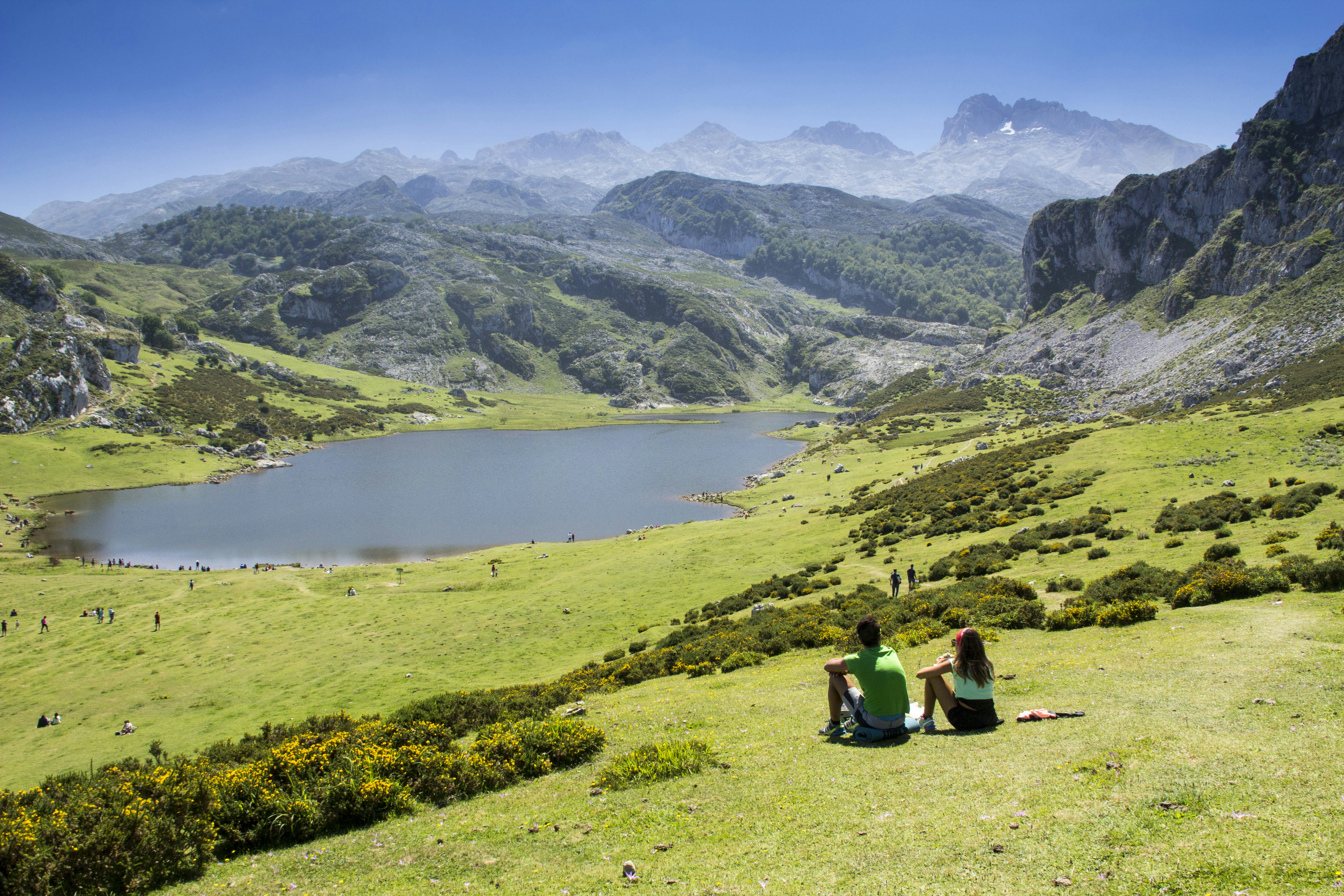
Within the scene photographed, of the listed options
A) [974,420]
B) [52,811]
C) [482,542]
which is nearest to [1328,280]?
[974,420]

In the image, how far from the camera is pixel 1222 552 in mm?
26406

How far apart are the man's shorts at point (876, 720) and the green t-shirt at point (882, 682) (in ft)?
0.28

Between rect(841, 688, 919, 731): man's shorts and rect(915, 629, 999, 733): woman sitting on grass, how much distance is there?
0.26 metres

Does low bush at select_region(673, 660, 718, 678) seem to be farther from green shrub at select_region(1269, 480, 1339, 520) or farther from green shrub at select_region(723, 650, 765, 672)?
green shrub at select_region(1269, 480, 1339, 520)

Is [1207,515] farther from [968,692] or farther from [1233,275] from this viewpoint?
[1233,275]

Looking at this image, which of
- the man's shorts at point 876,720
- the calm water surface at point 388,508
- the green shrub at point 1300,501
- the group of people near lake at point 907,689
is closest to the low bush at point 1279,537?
the green shrub at point 1300,501

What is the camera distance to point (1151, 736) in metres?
11.3

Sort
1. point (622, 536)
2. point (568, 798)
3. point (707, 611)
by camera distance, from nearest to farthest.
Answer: point (568, 798), point (707, 611), point (622, 536)

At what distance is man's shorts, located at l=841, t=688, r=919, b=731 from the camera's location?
13.5 meters

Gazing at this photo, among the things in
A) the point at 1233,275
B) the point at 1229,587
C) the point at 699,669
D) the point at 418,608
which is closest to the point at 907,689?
the point at 699,669

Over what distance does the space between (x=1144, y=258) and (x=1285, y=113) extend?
1690 inches

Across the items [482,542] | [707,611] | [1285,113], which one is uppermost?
[1285,113]

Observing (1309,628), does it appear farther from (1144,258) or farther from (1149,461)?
(1144,258)

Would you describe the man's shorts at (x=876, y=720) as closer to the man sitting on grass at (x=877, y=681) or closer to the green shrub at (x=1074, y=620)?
the man sitting on grass at (x=877, y=681)
